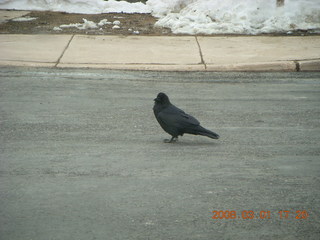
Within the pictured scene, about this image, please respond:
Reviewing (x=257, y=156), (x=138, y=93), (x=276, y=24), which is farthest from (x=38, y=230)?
(x=276, y=24)

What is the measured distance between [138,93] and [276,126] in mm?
2209

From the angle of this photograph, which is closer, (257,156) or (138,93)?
(257,156)

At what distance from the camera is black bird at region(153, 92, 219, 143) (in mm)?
6469

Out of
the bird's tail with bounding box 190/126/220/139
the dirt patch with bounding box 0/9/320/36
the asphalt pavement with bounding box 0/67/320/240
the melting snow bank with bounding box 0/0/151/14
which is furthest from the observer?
the melting snow bank with bounding box 0/0/151/14

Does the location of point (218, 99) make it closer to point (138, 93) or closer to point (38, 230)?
point (138, 93)

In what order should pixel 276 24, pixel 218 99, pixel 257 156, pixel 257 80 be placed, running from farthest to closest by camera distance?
pixel 276 24 < pixel 257 80 < pixel 218 99 < pixel 257 156

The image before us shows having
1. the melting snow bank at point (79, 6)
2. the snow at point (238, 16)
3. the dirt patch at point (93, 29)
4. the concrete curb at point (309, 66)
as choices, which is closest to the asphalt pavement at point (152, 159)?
the concrete curb at point (309, 66)

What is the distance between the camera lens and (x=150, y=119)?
757 centimetres

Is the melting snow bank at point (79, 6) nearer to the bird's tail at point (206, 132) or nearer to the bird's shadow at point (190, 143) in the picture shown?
A: the bird's shadow at point (190, 143)

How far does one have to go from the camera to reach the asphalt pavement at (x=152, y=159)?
4.60m

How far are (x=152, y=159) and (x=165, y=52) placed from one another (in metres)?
4.91

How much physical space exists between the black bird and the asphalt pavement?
174mm

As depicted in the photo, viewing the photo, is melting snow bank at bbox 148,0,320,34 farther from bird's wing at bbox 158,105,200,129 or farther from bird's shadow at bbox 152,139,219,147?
bird's wing at bbox 158,105,200,129
